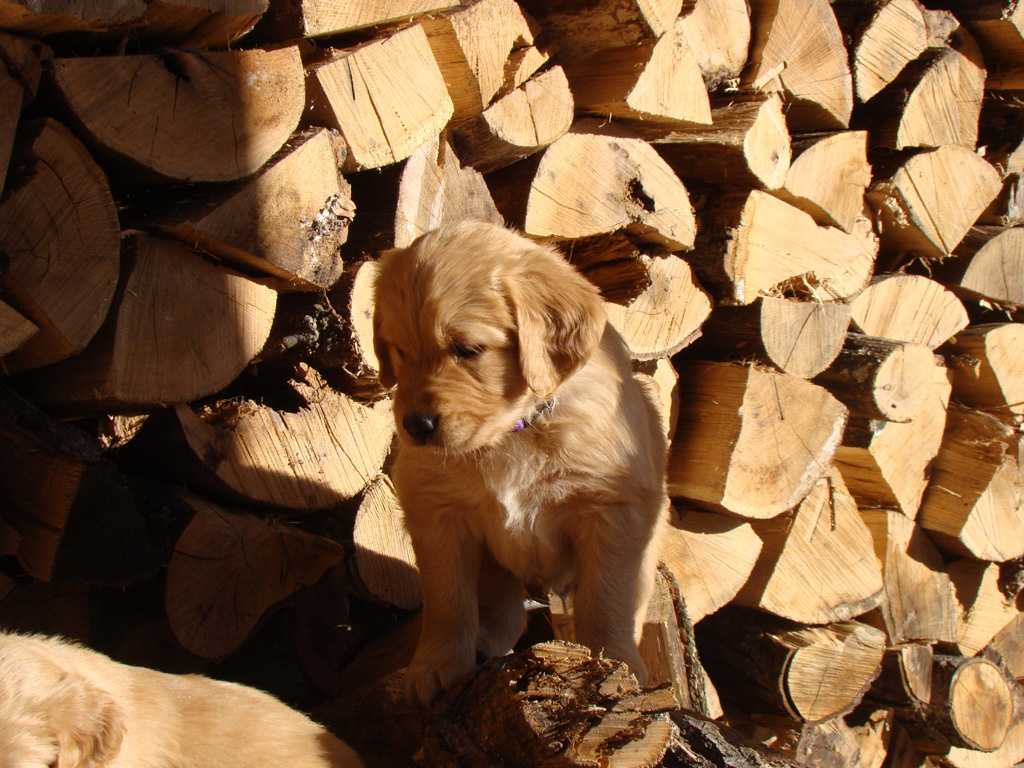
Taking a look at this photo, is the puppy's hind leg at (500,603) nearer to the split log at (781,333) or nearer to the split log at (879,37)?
the split log at (781,333)

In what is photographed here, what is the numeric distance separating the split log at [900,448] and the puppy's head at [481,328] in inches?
83.7

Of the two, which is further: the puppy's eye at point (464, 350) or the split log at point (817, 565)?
the split log at point (817, 565)

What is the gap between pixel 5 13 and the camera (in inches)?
64.3

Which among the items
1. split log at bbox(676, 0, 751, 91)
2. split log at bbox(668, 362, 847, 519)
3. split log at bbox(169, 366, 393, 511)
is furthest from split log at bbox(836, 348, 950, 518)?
split log at bbox(169, 366, 393, 511)

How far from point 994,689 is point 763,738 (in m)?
1.34

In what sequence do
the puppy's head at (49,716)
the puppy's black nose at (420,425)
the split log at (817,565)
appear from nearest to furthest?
the puppy's head at (49,716)
the puppy's black nose at (420,425)
the split log at (817,565)

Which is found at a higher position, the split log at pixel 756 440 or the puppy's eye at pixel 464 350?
the puppy's eye at pixel 464 350

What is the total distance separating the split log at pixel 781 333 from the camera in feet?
11.3

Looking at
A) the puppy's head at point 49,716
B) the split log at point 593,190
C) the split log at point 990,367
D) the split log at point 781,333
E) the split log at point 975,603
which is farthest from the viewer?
the split log at point 975,603

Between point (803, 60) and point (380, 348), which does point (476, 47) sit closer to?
point (380, 348)

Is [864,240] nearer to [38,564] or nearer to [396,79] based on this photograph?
[396,79]

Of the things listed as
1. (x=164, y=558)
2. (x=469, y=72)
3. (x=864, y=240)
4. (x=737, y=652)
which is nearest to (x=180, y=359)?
(x=164, y=558)

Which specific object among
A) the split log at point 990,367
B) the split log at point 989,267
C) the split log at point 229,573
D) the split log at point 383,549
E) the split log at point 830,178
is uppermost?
the split log at point 830,178

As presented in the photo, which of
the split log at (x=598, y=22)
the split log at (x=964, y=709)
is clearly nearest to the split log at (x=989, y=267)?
the split log at (x=964, y=709)
